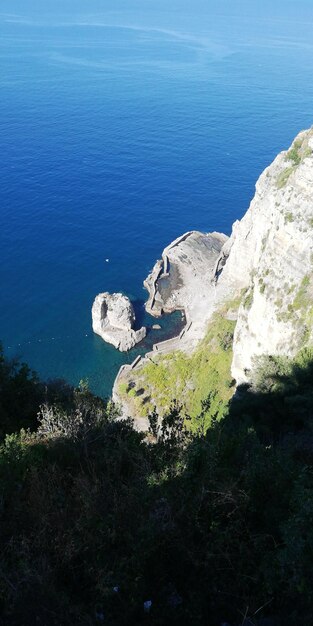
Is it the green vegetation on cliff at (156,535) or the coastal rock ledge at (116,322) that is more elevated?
the coastal rock ledge at (116,322)

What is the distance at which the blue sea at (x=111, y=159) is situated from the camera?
5175cm

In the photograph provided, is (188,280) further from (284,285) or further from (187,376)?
(284,285)

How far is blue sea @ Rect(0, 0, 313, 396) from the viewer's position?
51.8 meters

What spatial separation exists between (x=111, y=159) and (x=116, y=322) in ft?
153

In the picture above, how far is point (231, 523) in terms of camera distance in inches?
350

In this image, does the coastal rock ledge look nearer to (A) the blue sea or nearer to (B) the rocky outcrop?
(A) the blue sea

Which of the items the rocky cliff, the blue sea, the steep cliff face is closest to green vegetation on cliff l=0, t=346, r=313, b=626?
the rocky cliff

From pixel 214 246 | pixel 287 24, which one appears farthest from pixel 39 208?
pixel 287 24

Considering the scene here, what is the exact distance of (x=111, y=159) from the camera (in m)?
82.9

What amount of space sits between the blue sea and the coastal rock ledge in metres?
1.49

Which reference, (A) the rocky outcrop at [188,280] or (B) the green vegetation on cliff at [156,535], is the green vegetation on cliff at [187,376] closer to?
(A) the rocky outcrop at [188,280]

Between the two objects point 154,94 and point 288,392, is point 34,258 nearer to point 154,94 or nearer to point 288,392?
point 288,392

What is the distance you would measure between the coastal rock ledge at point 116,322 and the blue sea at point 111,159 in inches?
58.5

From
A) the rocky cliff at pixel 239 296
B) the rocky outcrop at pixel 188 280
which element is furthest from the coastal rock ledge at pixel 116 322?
the rocky outcrop at pixel 188 280
